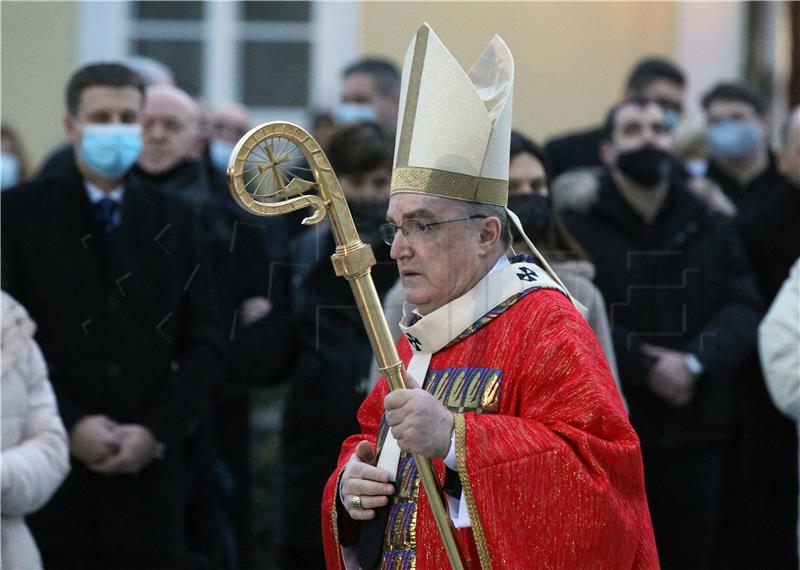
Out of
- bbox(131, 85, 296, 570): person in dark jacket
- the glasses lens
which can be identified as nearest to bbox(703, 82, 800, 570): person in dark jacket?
bbox(131, 85, 296, 570): person in dark jacket

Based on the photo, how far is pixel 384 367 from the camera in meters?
3.38

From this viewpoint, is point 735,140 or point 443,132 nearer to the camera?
point 443,132

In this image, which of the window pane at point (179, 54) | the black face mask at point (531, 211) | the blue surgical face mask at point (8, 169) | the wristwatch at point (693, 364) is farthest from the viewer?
the window pane at point (179, 54)

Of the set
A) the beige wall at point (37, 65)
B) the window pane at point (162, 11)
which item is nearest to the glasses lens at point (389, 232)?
the beige wall at point (37, 65)

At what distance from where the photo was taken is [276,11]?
1141cm

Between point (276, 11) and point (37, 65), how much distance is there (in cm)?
190

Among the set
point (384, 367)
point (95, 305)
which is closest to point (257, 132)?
point (384, 367)

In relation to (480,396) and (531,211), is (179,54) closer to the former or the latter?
(531,211)

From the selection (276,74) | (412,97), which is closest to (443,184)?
(412,97)

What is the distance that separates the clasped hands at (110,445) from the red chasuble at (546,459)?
2074 millimetres

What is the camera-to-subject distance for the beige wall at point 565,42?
32.7 ft

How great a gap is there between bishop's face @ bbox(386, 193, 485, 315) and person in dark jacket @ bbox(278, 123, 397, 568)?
5.96 ft

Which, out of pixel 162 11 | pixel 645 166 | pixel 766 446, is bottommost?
pixel 766 446

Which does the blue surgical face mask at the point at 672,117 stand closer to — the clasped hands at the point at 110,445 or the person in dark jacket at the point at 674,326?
the person in dark jacket at the point at 674,326
